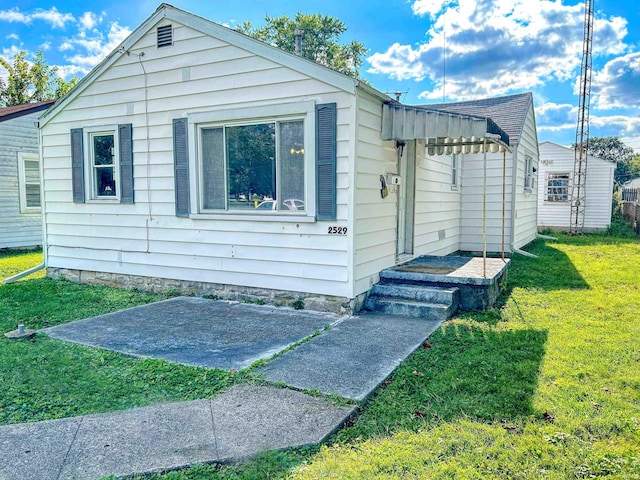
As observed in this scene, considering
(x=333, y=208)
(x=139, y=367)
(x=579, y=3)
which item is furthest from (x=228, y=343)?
(x=579, y=3)

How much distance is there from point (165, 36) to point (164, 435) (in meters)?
5.89

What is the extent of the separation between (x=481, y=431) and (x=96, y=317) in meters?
4.84

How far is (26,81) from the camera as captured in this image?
23.5 metres

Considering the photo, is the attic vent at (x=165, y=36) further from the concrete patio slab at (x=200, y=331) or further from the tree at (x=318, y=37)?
the tree at (x=318, y=37)

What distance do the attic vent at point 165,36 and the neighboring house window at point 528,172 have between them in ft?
30.0

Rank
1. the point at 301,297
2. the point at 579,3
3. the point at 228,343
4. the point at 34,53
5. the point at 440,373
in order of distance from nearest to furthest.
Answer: the point at 440,373 → the point at 228,343 → the point at 301,297 → the point at 579,3 → the point at 34,53

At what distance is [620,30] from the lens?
668 inches

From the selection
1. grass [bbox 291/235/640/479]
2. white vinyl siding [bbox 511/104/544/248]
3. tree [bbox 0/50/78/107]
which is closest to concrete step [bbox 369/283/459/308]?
grass [bbox 291/235/640/479]

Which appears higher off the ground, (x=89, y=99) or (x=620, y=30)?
(x=620, y=30)

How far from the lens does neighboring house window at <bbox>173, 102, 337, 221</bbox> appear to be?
5598 mm

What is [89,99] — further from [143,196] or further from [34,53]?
[34,53]

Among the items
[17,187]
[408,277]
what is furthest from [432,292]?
[17,187]

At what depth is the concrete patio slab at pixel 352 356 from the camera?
361cm

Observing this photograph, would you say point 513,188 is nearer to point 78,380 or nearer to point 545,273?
point 545,273
